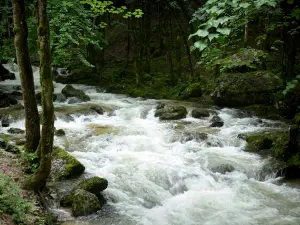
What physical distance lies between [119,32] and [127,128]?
2378cm

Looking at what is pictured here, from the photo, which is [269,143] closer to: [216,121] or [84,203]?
[216,121]

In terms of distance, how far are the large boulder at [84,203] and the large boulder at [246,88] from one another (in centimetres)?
1010

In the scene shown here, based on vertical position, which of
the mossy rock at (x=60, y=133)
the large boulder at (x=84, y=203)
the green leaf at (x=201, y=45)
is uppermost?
the green leaf at (x=201, y=45)

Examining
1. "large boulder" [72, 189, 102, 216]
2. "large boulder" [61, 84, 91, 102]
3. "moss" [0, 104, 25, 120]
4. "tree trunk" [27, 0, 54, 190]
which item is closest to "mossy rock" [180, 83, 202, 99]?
"large boulder" [61, 84, 91, 102]

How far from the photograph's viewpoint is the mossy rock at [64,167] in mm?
7515

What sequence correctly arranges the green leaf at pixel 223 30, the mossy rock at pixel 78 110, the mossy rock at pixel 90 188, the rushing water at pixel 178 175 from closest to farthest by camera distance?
the green leaf at pixel 223 30
the mossy rock at pixel 90 188
the rushing water at pixel 178 175
the mossy rock at pixel 78 110

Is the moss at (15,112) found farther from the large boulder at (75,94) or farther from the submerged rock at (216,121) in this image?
the submerged rock at (216,121)

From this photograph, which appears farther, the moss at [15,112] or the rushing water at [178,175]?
the moss at [15,112]

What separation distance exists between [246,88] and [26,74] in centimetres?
1043

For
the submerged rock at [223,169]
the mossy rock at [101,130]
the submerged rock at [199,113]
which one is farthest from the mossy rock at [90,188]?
the submerged rock at [199,113]

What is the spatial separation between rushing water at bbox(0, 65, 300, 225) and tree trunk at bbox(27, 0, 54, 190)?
137 centimetres

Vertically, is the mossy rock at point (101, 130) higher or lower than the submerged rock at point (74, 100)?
lower

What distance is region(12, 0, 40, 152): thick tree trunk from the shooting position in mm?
6566

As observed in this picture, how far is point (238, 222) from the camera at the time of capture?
20.1 feet
